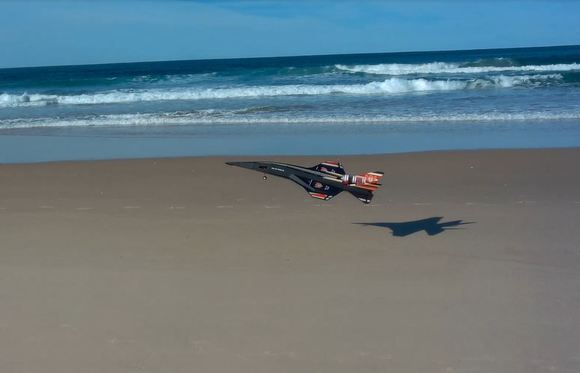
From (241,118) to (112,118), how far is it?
4123 mm

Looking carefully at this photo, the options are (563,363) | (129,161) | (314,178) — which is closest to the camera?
(563,363)

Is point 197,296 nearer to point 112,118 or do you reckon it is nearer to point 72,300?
point 72,300

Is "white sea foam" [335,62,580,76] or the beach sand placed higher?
"white sea foam" [335,62,580,76]

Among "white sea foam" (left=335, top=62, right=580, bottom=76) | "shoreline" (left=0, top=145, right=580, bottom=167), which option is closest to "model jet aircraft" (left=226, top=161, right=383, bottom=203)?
"shoreline" (left=0, top=145, right=580, bottom=167)

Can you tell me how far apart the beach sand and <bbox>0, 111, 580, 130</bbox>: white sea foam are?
7164 mm

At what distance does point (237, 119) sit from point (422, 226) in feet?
36.8

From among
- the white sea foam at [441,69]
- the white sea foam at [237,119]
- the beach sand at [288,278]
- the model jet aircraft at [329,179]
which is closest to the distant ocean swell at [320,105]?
the white sea foam at [237,119]

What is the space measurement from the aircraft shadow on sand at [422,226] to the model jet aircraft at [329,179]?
1.03m

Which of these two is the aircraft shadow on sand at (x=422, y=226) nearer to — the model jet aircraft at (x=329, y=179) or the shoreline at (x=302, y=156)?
the model jet aircraft at (x=329, y=179)

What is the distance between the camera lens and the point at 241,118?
17.4 metres

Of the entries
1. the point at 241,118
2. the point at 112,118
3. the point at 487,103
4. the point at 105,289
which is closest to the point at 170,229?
the point at 105,289

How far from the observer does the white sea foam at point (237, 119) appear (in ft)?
50.9

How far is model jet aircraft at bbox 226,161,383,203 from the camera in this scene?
543cm

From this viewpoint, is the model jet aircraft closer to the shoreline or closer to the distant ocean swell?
the shoreline
